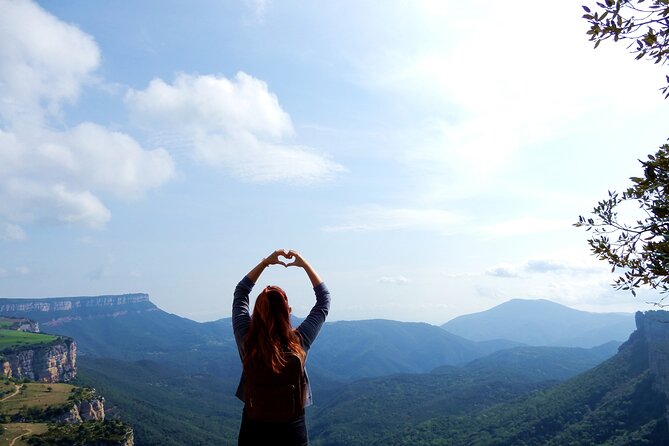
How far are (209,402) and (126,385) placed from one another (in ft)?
104

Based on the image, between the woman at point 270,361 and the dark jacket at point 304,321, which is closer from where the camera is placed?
the woman at point 270,361

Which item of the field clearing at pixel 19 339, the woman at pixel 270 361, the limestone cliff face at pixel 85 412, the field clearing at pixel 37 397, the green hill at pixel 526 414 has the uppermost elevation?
the woman at pixel 270 361

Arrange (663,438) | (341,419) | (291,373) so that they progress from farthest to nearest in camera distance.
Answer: (341,419), (663,438), (291,373)

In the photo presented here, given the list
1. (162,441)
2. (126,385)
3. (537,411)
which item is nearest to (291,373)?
(162,441)

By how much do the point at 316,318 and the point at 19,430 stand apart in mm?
73435

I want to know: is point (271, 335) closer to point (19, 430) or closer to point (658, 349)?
point (19, 430)

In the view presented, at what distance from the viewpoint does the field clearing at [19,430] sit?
5616 cm

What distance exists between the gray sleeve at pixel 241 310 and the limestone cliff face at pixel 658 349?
79092mm

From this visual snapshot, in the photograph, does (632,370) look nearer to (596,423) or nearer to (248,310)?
(596,423)

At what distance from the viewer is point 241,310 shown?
17.4 ft

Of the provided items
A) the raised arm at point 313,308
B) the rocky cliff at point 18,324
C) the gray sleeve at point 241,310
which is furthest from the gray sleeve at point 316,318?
the rocky cliff at point 18,324

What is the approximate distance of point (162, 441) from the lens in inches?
3974

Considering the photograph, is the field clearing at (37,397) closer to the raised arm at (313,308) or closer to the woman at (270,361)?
the raised arm at (313,308)

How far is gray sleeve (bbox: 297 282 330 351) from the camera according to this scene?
16.4ft
